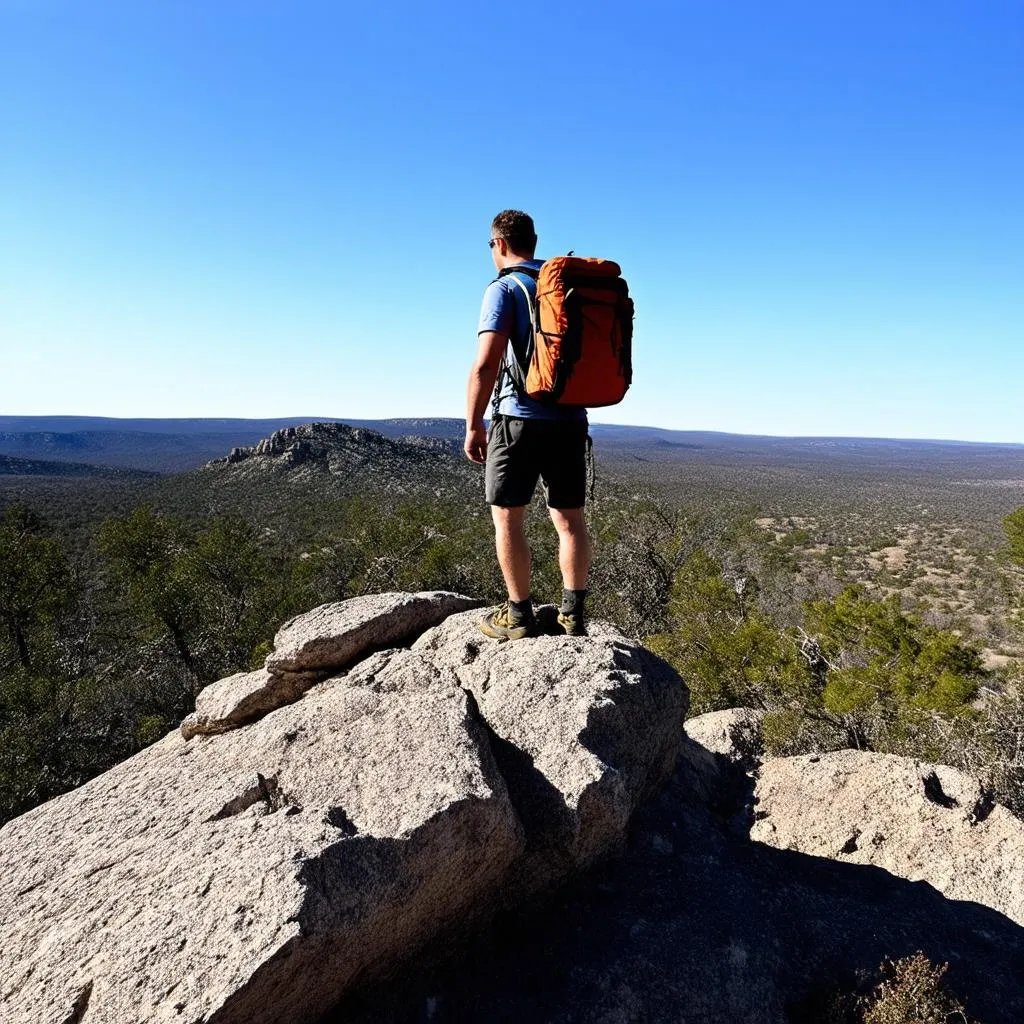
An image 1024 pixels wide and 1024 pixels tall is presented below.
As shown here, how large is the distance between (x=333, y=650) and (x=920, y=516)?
223 ft

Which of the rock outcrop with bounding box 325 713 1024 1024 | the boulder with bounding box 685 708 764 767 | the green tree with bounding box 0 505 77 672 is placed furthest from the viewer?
the green tree with bounding box 0 505 77 672

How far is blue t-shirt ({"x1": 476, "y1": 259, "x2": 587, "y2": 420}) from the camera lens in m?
3.64

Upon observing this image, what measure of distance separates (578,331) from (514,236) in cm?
91

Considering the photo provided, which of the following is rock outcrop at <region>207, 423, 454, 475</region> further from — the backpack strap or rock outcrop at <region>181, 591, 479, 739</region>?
the backpack strap

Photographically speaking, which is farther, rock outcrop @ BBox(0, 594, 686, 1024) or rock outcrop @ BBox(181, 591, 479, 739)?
rock outcrop @ BBox(181, 591, 479, 739)

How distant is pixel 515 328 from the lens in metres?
3.69

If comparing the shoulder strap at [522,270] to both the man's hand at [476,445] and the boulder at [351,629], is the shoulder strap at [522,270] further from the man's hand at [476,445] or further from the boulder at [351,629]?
the boulder at [351,629]

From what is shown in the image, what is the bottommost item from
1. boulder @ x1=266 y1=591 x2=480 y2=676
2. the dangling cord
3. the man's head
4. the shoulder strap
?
boulder @ x1=266 y1=591 x2=480 y2=676

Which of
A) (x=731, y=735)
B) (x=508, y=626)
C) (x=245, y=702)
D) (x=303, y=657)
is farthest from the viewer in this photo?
(x=731, y=735)

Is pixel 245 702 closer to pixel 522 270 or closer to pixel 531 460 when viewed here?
pixel 531 460

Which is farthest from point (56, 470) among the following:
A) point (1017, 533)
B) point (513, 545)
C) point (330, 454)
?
point (513, 545)

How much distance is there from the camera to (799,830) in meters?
5.05

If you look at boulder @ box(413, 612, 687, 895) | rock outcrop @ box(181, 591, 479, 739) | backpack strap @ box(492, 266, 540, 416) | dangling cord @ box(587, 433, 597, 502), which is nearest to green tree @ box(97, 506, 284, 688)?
rock outcrop @ box(181, 591, 479, 739)

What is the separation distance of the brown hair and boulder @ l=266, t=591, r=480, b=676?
114 inches
